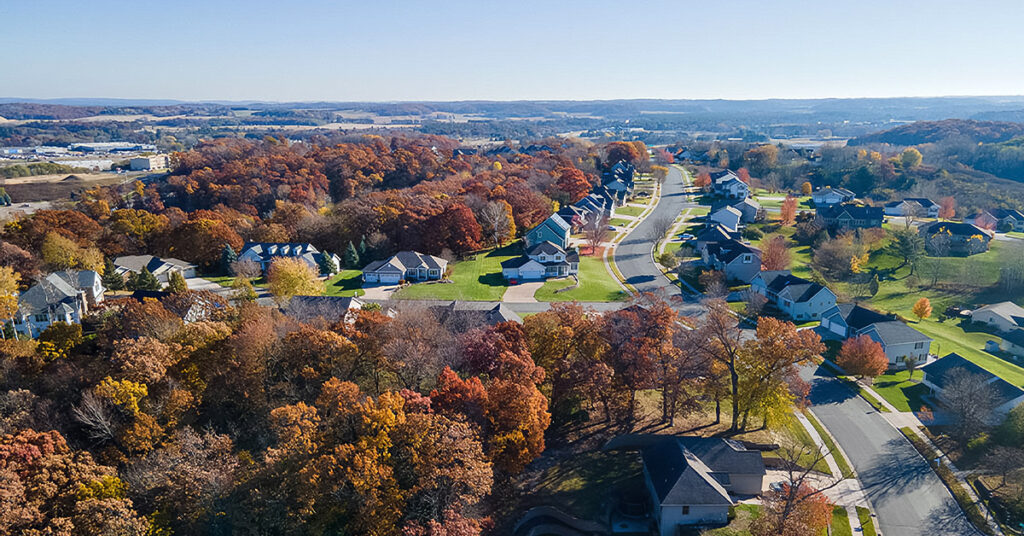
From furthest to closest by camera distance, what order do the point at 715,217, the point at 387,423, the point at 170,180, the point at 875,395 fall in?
the point at 170,180, the point at 715,217, the point at 875,395, the point at 387,423

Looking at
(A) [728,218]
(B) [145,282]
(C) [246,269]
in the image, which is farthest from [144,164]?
(A) [728,218]

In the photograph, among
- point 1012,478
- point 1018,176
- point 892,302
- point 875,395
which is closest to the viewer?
point 1012,478

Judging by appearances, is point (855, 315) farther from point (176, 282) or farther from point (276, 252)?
point (176, 282)

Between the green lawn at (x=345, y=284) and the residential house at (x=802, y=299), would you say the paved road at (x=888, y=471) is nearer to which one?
the residential house at (x=802, y=299)

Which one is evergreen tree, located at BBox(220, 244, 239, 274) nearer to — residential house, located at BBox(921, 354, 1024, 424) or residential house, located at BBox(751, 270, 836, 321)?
residential house, located at BBox(751, 270, 836, 321)

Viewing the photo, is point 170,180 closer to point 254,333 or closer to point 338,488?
point 254,333

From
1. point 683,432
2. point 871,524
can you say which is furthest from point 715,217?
point 871,524

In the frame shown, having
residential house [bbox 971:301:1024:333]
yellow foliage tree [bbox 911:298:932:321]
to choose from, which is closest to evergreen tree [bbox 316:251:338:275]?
yellow foliage tree [bbox 911:298:932:321]

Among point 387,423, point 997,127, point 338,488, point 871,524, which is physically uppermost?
point 997,127
